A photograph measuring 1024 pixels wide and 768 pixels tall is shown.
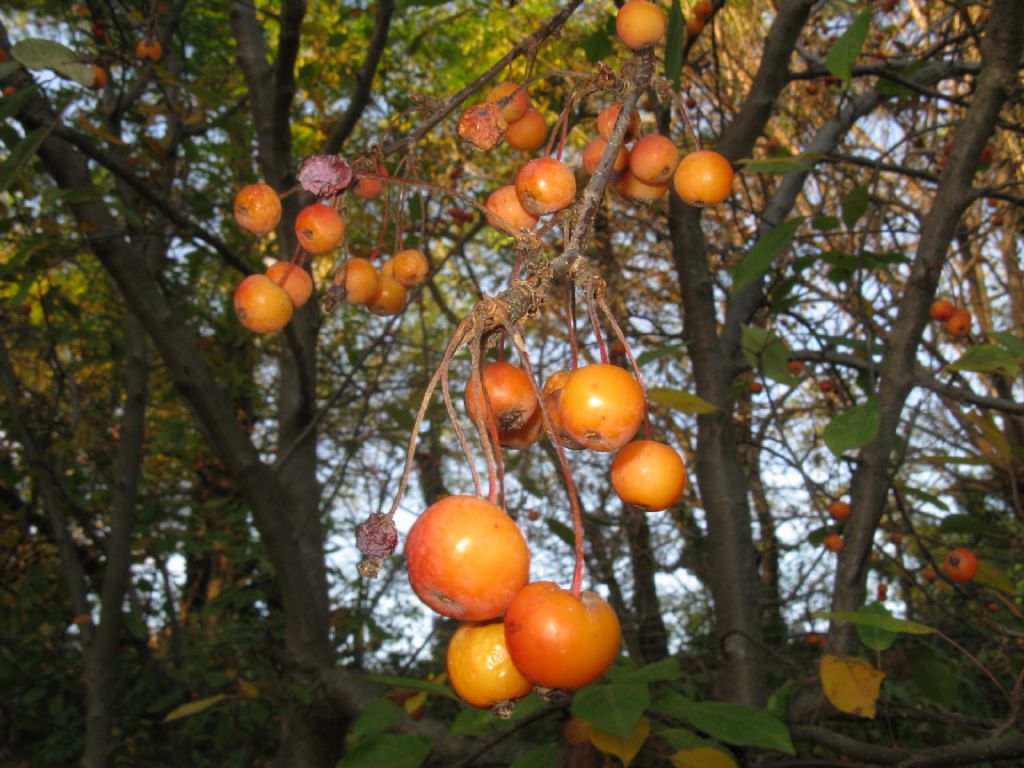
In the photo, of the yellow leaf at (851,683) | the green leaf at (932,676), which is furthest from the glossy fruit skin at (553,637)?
the green leaf at (932,676)

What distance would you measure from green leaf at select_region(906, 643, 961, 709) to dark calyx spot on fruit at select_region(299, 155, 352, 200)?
167 cm

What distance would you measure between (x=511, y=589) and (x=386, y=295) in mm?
679

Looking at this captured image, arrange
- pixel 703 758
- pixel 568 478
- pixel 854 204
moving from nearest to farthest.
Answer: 1. pixel 568 478
2. pixel 703 758
3. pixel 854 204

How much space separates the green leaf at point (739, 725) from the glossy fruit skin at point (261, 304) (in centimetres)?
83

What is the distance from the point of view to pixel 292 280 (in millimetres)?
1038

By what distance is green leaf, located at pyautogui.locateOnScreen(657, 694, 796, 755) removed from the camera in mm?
1069

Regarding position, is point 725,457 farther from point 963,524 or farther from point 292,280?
point 292,280

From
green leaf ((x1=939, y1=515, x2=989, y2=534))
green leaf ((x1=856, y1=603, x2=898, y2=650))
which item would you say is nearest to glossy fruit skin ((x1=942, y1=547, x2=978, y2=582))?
green leaf ((x1=939, y1=515, x2=989, y2=534))

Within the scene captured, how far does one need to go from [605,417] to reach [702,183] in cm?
42

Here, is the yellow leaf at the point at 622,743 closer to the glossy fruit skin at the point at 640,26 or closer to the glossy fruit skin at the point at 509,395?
the glossy fruit skin at the point at 509,395

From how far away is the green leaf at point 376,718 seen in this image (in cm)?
143

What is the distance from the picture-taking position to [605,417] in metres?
0.60

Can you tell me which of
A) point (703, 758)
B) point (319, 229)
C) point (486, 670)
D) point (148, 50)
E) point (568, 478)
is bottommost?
point (703, 758)

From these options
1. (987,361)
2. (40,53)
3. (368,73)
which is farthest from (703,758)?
(368,73)
